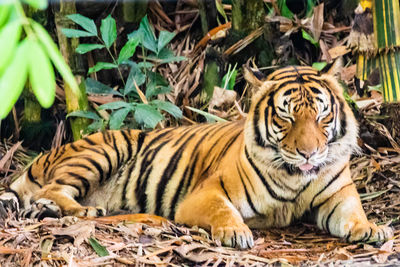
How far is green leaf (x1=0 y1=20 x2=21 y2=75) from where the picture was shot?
22.5 inches

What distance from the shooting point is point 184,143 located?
3.22 metres

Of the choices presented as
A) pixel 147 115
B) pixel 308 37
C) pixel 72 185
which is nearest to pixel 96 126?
pixel 147 115

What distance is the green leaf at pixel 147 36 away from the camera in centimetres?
382

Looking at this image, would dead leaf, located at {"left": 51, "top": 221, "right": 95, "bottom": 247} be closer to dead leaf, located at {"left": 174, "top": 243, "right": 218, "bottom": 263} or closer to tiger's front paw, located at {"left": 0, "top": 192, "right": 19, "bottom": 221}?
dead leaf, located at {"left": 174, "top": 243, "right": 218, "bottom": 263}

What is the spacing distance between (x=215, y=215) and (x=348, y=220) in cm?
55

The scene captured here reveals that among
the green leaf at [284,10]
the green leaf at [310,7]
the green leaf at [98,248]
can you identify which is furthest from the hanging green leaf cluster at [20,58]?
the green leaf at [310,7]

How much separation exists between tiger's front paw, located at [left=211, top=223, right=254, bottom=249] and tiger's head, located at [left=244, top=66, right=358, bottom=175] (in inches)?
13.8

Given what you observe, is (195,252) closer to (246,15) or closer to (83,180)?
(83,180)

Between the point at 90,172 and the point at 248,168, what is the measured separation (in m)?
0.85

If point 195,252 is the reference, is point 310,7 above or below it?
above

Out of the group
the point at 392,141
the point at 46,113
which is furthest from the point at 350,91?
the point at 46,113

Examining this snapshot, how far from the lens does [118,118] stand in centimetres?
343

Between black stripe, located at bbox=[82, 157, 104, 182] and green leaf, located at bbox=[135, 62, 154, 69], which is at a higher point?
green leaf, located at bbox=[135, 62, 154, 69]

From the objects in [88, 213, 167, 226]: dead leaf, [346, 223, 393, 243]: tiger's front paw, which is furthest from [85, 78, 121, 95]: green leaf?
[346, 223, 393, 243]: tiger's front paw
